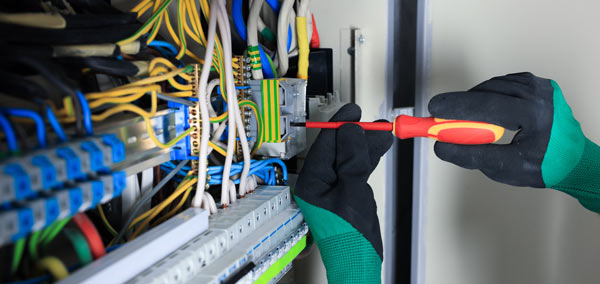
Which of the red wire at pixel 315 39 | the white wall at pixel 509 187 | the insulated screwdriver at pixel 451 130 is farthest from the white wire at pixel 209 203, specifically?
the white wall at pixel 509 187

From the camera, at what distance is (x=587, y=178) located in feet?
2.96

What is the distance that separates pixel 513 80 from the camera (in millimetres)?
853

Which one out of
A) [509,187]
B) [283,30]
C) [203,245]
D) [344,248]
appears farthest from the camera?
[509,187]

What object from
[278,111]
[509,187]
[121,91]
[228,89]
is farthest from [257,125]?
[509,187]

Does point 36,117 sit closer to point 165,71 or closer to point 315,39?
point 165,71

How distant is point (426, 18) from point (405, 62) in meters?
0.15

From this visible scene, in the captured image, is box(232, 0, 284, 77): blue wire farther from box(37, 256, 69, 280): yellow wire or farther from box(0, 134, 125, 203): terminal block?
box(37, 256, 69, 280): yellow wire

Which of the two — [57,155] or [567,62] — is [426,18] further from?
[57,155]

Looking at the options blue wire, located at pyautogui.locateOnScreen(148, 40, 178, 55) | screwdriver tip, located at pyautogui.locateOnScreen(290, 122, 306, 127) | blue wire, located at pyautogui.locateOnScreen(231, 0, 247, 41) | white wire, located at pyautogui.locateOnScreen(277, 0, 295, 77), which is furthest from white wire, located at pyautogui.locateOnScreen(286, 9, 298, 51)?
blue wire, located at pyautogui.locateOnScreen(148, 40, 178, 55)

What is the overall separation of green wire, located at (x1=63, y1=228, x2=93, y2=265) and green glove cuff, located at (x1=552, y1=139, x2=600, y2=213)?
3.20 ft

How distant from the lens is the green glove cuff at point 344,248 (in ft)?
2.70

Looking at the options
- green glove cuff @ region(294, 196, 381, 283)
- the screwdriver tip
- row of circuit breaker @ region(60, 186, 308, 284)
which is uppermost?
the screwdriver tip

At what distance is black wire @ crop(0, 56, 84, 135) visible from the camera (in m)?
0.43

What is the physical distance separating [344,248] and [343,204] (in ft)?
0.34
